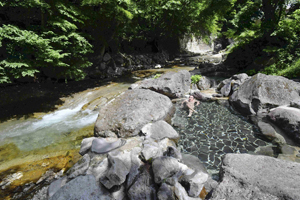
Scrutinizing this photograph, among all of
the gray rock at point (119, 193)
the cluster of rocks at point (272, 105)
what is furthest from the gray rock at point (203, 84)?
the gray rock at point (119, 193)

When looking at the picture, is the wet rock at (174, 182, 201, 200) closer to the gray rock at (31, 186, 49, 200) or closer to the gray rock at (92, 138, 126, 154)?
the gray rock at (92, 138, 126, 154)

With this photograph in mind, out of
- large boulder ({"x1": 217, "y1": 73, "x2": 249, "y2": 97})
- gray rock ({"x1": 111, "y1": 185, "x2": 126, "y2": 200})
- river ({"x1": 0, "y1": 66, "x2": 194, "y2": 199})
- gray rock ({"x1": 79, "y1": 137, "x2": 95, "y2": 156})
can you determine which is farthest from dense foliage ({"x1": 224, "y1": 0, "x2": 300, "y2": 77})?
river ({"x1": 0, "y1": 66, "x2": 194, "y2": 199})

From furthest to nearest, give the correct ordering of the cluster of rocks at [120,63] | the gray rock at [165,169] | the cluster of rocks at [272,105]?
1. the cluster of rocks at [120,63]
2. the cluster of rocks at [272,105]
3. the gray rock at [165,169]

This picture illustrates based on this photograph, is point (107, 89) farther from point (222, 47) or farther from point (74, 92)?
point (222, 47)

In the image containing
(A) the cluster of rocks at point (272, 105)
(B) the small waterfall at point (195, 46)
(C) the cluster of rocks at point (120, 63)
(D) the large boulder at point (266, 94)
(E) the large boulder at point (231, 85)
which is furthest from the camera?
(B) the small waterfall at point (195, 46)

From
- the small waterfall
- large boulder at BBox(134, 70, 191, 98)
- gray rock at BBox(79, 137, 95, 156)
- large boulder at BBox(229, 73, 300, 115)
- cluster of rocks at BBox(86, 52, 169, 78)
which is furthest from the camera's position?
the small waterfall

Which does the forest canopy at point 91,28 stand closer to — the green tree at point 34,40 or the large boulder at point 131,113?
the green tree at point 34,40

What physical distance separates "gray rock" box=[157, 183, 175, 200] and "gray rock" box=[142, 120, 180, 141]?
1.94 meters

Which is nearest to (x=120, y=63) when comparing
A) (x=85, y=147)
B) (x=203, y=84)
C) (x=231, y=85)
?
(x=203, y=84)

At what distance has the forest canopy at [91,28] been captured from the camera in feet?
22.7

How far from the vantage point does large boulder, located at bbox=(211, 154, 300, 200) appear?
2.42 meters

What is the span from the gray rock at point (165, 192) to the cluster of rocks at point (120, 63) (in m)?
12.6

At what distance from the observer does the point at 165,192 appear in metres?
2.91

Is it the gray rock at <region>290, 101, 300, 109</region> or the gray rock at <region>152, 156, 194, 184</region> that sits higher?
the gray rock at <region>290, 101, 300, 109</region>
